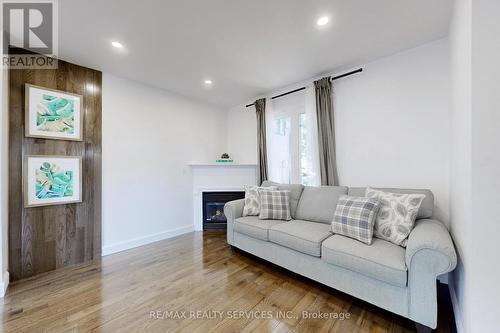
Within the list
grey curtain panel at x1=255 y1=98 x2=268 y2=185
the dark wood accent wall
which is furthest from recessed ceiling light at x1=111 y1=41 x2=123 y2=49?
grey curtain panel at x1=255 y1=98 x2=268 y2=185

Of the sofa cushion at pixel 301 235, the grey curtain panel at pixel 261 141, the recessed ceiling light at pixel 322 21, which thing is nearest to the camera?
the recessed ceiling light at pixel 322 21

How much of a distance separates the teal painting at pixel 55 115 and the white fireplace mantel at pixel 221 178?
A: 1.87 m

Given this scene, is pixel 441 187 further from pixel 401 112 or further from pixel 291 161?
pixel 291 161

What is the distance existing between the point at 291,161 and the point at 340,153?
0.84m

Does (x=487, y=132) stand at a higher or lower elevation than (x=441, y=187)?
higher

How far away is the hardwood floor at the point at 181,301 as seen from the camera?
60.5 inches

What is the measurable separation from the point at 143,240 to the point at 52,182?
141 cm

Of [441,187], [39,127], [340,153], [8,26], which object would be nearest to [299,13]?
[340,153]

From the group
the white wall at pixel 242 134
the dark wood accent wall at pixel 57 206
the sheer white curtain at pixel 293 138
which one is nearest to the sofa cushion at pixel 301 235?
the sheer white curtain at pixel 293 138

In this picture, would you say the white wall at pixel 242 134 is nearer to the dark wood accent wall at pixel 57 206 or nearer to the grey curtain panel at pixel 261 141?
the grey curtain panel at pixel 261 141

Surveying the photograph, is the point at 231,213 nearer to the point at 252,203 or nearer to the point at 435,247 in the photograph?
the point at 252,203

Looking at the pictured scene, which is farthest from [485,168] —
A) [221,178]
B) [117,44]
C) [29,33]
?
[29,33]

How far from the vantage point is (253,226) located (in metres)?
2.50

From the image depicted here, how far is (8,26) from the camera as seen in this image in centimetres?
187
